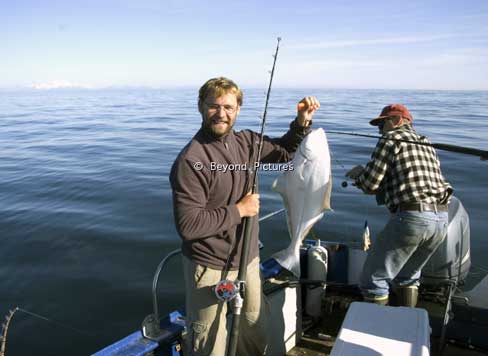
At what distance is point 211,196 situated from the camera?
293 centimetres

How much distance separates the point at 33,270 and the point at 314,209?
5.95 meters

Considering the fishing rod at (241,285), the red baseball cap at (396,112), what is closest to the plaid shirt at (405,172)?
the red baseball cap at (396,112)

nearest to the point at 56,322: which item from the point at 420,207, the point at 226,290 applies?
the point at 226,290

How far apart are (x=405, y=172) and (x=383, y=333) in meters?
1.58

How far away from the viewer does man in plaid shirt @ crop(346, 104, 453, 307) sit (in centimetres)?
373

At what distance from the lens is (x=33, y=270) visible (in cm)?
738

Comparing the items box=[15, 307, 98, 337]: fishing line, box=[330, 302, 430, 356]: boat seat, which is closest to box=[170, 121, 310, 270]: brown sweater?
box=[330, 302, 430, 356]: boat seat

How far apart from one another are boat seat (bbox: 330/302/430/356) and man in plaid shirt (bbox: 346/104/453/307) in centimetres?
100

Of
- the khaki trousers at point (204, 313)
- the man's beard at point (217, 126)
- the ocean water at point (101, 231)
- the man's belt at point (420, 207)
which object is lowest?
the ocean water at point (101, 231)

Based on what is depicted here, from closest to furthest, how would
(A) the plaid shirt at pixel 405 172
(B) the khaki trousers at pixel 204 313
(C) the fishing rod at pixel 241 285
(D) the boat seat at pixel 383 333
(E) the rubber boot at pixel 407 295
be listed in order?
1. (D) the boat seat at pixel 383 333
2. (C) the fishing rod at pixel 241 285
3. (B) the khaki trousers at pixel 204 313
4. (A) the plaid shirt at pixel 405 172
5. (E) the rubber boot at pixel 407 295

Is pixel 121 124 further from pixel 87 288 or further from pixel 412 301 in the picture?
pixel 412 301

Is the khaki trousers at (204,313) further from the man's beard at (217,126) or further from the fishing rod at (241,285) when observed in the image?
the man's beard at (217,126)

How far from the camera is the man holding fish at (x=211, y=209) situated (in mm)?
2744

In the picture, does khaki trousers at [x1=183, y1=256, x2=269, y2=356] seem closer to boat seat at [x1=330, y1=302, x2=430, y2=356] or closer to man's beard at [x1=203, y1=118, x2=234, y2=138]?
boat seat at [x1=330, y1=302, x2=430, y2=356]
